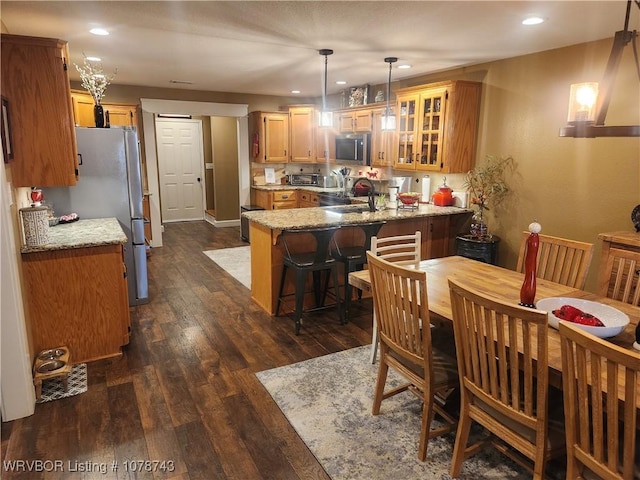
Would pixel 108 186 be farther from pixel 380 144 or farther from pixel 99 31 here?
pixel 380 144

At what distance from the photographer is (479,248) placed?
4.36 metres

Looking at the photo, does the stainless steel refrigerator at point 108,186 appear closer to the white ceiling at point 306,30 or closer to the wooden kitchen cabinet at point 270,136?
the white ceiling at point 306,30

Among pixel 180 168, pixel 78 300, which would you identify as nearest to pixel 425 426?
pixel 78 300

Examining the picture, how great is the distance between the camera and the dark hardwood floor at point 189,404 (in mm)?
2139

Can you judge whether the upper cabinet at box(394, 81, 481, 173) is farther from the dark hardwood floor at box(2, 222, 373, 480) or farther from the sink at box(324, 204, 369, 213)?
the dark hardwood floor at box(2, 222, 373, 480)

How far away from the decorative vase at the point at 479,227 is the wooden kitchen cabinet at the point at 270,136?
12.4 ft

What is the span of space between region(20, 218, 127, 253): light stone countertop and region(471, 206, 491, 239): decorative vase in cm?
344

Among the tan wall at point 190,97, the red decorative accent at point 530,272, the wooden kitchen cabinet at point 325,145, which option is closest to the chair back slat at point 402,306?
the red decorative accent at point 530,272

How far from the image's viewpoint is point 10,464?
2094mm

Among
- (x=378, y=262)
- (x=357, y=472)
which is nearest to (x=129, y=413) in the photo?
(x=357, y=472)

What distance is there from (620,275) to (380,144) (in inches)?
144

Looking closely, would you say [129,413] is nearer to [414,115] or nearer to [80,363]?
[80,363]

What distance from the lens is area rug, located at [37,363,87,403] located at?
268 centimetres

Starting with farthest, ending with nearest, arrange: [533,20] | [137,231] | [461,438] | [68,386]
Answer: [137,231] → [533,20] → [68,386] → [461,438]
